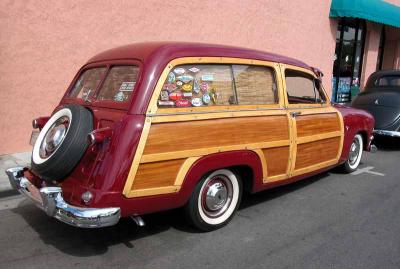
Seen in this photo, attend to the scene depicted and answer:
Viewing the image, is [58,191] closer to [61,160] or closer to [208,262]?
[61,160]

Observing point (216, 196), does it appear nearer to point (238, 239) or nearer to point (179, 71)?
point (238, 239)

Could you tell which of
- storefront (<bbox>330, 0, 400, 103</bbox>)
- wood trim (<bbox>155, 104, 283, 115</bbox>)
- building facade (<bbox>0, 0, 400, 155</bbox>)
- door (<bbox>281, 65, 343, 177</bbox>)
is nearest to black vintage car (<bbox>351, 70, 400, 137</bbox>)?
building facade (<bbox>0, 0, 400, 155</bbox>)

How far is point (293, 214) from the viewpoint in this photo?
177 inches

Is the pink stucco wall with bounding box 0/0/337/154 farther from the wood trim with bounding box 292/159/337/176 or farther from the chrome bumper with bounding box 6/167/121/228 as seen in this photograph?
the wood trim with bounding box 292/159/337/176

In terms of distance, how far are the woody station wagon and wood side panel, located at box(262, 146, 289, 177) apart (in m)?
0.01

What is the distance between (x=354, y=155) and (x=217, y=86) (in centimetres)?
335

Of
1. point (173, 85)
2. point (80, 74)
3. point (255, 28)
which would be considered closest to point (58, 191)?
point (173, 85)

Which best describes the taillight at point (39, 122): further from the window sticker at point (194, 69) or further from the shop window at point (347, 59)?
the shop window at point (347, 59)

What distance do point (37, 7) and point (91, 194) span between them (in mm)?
4339

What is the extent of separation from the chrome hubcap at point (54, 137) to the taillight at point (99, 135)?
41cm

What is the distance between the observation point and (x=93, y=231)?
12.8 ft

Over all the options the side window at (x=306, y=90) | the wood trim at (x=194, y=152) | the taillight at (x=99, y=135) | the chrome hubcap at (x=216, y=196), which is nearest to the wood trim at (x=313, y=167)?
the wood trim at (x=194, y=152)

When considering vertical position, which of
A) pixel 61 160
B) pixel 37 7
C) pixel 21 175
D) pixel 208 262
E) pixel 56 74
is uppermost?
pixel 37 7

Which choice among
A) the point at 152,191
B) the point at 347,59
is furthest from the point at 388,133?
the point at 347,59
